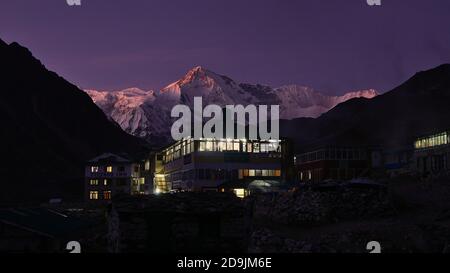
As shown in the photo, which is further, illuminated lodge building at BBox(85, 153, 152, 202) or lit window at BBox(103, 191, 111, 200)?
lit window at BBox(103, 191, 111, 200)

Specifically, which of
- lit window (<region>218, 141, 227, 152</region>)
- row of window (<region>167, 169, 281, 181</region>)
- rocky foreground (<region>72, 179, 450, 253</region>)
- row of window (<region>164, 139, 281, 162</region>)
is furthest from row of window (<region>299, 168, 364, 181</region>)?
rocky foreground (<region>72, 179, 450, 253</region>)

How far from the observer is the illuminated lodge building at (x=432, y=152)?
78.2 m

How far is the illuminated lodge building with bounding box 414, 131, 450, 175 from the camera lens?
7825 cm

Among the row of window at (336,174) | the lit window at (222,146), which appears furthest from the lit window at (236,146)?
the row of window at (336,174)

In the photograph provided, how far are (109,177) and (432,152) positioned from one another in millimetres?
65938

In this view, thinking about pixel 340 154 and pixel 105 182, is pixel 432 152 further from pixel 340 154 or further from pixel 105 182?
pixel 105 182

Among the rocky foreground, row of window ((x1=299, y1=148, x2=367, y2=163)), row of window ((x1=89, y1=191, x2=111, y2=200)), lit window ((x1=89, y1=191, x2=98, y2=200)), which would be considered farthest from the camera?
→ row of window ((x1=89, y1=191, x2=111, y2=200))

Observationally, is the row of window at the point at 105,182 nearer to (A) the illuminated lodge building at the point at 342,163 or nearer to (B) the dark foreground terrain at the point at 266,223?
(A) the illuminated lodge building at the point at 342,163

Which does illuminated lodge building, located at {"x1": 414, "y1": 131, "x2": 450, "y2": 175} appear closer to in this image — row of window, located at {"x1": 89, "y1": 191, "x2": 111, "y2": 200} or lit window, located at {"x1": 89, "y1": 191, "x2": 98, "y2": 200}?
row of window, located at {"x1": 89, "y1": 191, "x2": 111, "y2": 200}

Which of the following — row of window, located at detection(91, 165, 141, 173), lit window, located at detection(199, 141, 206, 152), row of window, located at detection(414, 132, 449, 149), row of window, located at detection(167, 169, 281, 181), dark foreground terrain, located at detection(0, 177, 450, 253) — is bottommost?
dark foreground terrain, located at detection(0, 177, 450, 253)

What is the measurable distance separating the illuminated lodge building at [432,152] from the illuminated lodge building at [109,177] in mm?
54118

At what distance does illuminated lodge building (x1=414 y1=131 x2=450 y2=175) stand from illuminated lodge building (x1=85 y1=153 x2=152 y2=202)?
54.1 m

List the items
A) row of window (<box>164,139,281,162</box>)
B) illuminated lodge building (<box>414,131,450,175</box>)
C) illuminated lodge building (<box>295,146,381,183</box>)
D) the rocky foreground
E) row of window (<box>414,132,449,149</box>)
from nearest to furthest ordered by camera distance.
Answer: the rocky foreground
row of window (<box>164,139,281,162</box>)
illuminated lodge building (<box>414,131,450,175</box>)
row of window (<box>414,132,449,149</box>)
illuminated lodge building (<box>295,146,381,183</box>)
